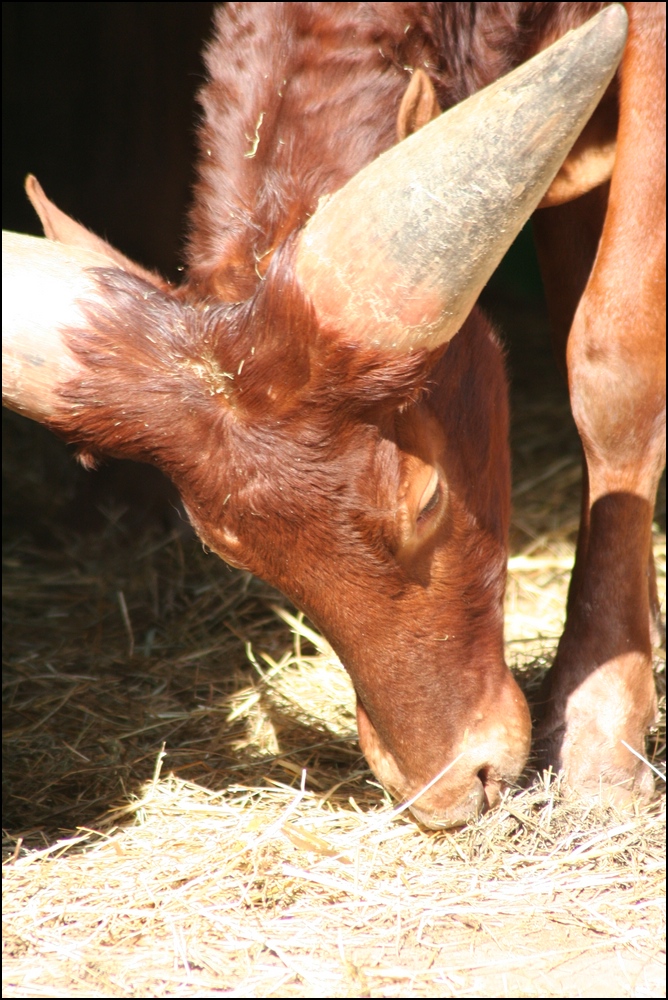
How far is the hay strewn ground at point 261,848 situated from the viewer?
254 centimetres

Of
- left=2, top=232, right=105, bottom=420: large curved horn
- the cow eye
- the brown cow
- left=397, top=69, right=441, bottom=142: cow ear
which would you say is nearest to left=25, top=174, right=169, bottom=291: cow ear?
the brown cow

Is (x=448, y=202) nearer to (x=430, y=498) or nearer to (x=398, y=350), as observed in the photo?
(x=398, y=350)

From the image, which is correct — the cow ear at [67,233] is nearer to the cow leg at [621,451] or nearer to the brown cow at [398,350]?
the brown cow at [398,350]

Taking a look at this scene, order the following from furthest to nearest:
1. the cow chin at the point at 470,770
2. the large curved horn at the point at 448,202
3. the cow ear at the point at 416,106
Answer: the cow chin at the point at 470,770, the cow ear at the point at 416,106, the large curved horn at the point at 448,202

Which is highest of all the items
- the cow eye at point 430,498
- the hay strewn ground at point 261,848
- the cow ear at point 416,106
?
the cow ear at point 416,106

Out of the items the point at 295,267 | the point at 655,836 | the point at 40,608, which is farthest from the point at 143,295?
the point at 40,608

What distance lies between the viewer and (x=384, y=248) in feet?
7.48

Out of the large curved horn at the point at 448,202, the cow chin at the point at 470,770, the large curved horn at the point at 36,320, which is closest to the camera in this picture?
the large curved horn at the point at 448,202

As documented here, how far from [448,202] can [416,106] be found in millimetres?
532

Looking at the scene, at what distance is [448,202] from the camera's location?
7.32 feet

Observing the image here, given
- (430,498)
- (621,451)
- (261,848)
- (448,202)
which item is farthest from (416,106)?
(261,848)

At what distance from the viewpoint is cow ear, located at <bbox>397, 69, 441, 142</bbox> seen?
2611mm

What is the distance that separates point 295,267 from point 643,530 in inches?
58.1

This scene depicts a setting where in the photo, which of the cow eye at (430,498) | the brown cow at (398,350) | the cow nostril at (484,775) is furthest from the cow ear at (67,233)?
the cow nostril at (484,775)
